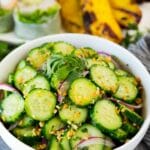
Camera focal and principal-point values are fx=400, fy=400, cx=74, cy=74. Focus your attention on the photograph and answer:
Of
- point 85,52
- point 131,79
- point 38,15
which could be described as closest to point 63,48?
point 85,52

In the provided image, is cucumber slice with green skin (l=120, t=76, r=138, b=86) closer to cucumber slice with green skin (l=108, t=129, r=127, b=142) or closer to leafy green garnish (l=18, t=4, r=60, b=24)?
cucumber slice with green skin (l=108, t=129, r=127, b=142)

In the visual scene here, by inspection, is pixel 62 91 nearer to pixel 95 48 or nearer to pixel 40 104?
pixel 40 104

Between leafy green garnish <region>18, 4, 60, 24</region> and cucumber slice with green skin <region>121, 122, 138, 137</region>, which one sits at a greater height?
cucumber slice with green skin <region>121, 122, 138, 137</region>

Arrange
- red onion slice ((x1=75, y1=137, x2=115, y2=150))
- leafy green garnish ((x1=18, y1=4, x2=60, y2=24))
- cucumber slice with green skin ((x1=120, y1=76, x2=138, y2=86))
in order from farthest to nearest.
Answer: leafy green garnish ((x1=18, y1=4, x2=60, y2=24))
cucumber slice with green skin ((x1=120, y1=76, x2=138, y2=86))
red onion slice ((x1=75, y1=137, x2=115, y2=150))

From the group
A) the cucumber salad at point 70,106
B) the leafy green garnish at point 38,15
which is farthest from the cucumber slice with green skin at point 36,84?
the leafy green garnish at point 38,15

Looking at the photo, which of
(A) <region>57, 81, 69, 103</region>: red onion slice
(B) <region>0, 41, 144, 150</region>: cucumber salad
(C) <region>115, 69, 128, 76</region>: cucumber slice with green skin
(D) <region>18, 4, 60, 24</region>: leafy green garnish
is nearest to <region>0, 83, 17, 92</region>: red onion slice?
(B) <region>0, 41, 144, 150</region>: cucumber salad

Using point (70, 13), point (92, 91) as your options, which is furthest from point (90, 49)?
point (70, 13)

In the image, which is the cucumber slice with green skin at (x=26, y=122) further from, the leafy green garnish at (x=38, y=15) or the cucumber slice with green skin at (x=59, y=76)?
the leafy green garnish at (x=38, y=15)
